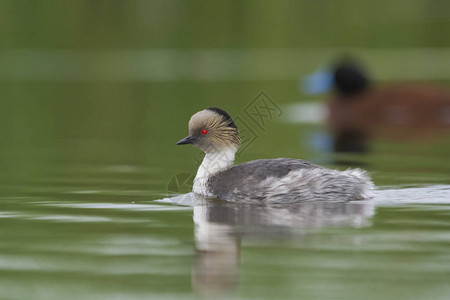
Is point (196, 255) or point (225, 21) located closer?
point (196, 255)

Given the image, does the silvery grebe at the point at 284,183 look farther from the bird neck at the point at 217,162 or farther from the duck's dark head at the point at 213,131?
the duck's dark head at the point at 213,131

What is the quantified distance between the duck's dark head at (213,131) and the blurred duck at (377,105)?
22.8 feet

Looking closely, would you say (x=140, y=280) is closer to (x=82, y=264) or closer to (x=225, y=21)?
(x=82, y=264)

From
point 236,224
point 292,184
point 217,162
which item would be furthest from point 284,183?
point 236,224

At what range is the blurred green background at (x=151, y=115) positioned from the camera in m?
6.50

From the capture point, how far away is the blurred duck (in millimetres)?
17797

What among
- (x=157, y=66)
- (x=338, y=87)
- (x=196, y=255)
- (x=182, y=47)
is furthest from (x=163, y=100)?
(x=196, y=255)

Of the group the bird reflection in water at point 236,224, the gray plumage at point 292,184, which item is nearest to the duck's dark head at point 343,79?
the bird reflection in water at point 236,224

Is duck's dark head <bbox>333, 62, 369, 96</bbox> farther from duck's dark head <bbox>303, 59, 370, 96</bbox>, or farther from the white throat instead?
the white throat

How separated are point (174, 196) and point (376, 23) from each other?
24636 millimetres

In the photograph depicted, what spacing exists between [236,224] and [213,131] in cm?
189

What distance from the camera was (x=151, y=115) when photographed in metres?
18.1

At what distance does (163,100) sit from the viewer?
20484 mm

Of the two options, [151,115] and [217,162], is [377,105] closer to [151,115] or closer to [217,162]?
[151,115]
